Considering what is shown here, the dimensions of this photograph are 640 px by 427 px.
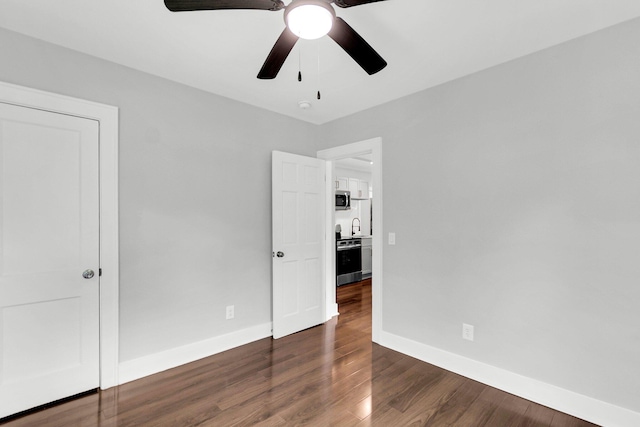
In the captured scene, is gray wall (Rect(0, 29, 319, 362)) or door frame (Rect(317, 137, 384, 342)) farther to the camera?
door frame (Rect(317, 137, 384, 342))

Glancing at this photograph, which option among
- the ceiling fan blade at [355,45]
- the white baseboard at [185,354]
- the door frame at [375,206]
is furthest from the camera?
the door frame at [375,206]

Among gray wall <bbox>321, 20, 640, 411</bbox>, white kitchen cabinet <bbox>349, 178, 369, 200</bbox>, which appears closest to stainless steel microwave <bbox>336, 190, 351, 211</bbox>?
white kitchen cabinet <bbox>349, 178, 369, 200</bbox>

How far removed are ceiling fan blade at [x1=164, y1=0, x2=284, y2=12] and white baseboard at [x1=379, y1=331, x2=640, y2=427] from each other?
292cm

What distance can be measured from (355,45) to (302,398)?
7.76ft

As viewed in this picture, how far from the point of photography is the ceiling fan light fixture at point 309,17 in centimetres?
132

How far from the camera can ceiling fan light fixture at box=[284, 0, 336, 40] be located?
1.32 metres

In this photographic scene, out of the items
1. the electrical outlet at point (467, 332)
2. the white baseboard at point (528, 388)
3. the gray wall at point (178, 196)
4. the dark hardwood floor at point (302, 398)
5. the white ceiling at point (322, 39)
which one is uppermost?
the white ceiling at point (322, 39)

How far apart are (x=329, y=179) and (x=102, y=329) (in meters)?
2.76

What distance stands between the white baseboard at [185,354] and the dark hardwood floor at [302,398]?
0.23ft

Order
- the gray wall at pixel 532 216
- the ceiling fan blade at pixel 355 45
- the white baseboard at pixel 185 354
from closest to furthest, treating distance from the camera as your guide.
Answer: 1. the ceiling fan blade at pixel 355 45
2. the gray wall at pixel 532 216
3. the white baseboard at pixel 185 354

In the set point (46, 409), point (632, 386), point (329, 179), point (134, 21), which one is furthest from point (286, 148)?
point (632, 386)

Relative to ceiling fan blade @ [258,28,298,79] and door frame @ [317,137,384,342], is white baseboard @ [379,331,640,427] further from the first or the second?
ceiling fan blade @ [258,28,298,79]

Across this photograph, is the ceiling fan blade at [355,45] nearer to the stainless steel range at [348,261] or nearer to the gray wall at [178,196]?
the gray wall at [178,196]

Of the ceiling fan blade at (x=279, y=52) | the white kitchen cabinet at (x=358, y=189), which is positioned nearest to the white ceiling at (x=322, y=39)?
the ceiling fan blade at (x=279, y=52)
